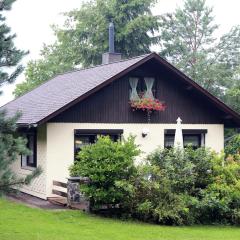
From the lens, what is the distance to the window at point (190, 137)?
68.3 ft

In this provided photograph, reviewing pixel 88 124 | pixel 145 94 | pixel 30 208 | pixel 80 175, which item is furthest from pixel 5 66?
pixel 145 94

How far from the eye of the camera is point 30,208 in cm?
1620

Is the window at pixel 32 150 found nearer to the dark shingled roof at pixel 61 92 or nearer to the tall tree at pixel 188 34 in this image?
the dark shingled roof at pixel 61 92

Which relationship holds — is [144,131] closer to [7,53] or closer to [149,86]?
[149,86]

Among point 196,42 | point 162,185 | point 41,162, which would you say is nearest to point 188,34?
point 196,42

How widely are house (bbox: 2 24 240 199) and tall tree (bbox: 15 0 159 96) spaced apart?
1569 cm

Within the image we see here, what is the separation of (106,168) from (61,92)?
21.6 ft

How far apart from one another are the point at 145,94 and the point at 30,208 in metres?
6.26

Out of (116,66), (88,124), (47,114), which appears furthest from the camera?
→ (116,66)

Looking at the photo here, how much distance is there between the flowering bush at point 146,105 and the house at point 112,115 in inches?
10.6

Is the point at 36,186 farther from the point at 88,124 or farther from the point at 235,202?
the point at 235,202

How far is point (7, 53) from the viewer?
10.7 meters

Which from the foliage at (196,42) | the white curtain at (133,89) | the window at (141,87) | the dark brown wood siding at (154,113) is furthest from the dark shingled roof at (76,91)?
the foliage at (196,42)

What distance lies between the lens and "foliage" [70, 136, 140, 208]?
14734 mm
